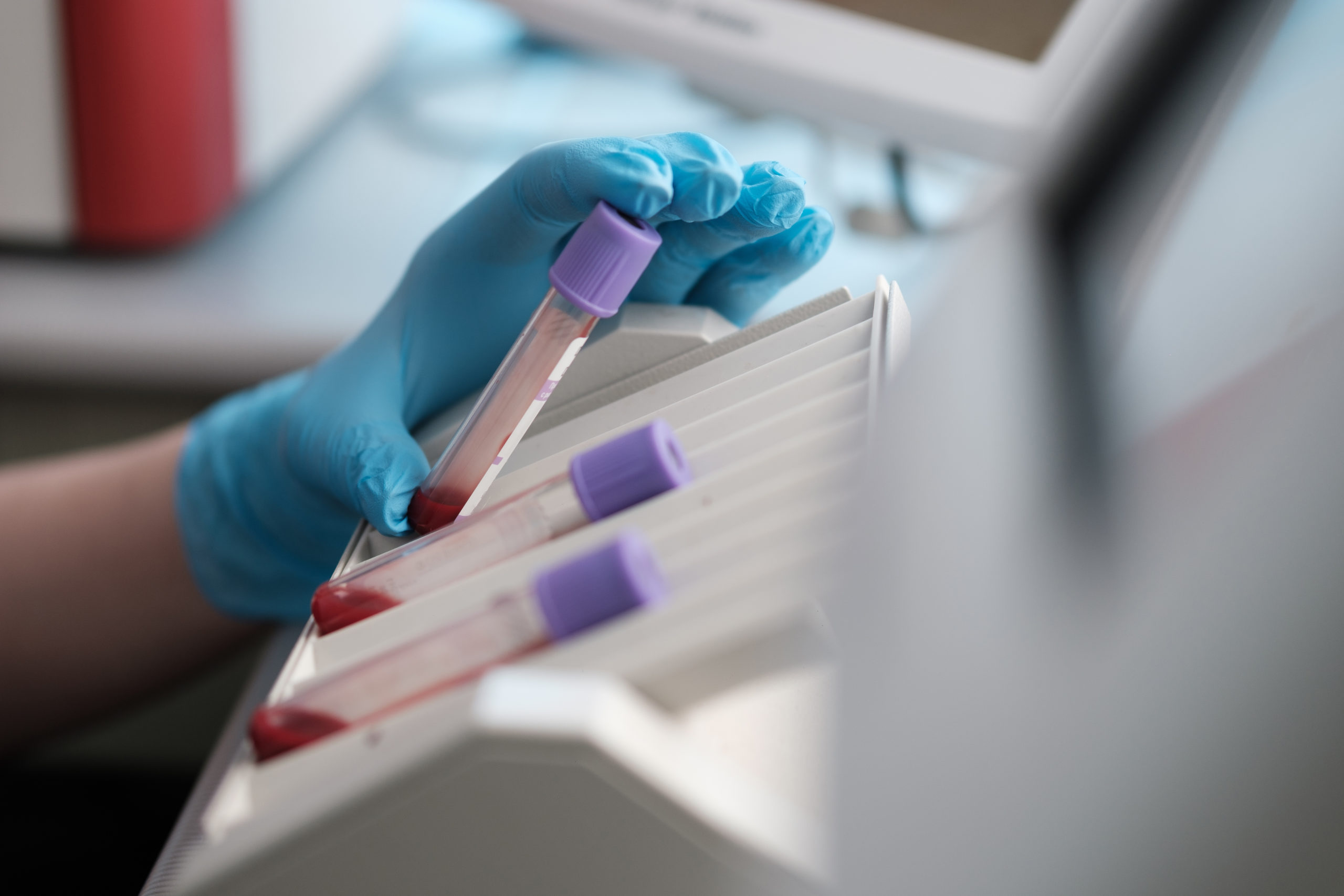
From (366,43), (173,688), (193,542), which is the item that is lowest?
(173,688)

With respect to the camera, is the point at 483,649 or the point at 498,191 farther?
the point at 498,191

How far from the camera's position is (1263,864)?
211mm

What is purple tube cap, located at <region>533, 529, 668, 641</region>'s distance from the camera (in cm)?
25

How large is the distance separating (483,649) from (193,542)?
389 millimetres

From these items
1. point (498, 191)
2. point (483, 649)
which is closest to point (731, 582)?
point (483, 649)

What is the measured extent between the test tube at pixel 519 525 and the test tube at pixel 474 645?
34 mm

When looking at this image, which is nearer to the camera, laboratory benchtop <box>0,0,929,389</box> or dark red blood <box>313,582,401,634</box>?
dark red blood <box>313,582,401,634</box>

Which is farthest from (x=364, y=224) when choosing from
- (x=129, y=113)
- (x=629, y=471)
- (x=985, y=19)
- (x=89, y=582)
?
(x=629, y=471)

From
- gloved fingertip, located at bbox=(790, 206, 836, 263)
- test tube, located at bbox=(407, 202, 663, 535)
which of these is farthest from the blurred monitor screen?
test tube, located at bbox=(407, 202, 663, 535)

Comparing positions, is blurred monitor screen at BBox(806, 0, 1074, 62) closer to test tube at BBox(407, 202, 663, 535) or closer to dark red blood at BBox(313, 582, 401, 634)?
test tube at BBox(407, 202, 663, 535)

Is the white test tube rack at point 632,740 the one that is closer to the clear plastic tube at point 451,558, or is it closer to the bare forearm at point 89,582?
the clear plastic tube at point 451,558

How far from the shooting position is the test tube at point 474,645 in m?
0.25

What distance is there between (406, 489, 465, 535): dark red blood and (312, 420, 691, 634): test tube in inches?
1.3

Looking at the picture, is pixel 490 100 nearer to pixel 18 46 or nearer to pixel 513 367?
pixel 18 46
